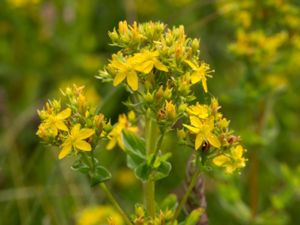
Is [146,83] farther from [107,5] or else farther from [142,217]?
[107,5]

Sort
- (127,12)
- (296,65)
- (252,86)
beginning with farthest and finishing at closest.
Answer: (127,12)
(296,65)
(252,86)

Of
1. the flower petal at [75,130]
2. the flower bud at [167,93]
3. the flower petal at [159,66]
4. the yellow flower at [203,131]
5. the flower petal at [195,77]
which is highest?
the flower petal at [159,66]

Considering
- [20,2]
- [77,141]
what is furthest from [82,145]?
[20,2]

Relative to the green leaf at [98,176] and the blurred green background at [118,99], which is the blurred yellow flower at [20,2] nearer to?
the blurred green background at [118,99]

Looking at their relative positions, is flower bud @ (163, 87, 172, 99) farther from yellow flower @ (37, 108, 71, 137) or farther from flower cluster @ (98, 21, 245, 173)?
yellow flower @ (37, 108, 71, 137)

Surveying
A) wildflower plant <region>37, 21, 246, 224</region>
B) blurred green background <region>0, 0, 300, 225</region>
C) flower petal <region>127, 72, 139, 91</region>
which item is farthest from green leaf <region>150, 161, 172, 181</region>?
blurred green background <region>0, 0, 300, 225</region>

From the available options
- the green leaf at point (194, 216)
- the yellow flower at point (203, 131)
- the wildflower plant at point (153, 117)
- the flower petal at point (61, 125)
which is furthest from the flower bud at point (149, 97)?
the green leaf at point (194, 216)

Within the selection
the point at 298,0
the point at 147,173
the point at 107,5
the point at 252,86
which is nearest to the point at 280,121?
the point at 298,0
